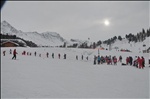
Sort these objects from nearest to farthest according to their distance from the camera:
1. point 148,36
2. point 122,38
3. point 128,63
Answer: point 128,63 → point 148,36 → point 122,38

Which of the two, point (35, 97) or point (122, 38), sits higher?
point (122, 38)

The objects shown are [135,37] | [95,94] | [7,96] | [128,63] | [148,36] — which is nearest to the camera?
[7,96]

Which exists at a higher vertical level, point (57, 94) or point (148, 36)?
point (148, 36)

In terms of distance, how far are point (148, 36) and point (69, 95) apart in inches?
5824

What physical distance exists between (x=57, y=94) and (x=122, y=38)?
639 ft

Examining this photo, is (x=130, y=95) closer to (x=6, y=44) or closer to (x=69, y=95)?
(x=69, y=95)

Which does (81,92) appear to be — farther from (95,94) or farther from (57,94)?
(57,94)

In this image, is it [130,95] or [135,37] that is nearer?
[130,95]

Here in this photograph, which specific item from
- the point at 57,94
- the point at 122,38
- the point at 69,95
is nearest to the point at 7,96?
the point at 57,94

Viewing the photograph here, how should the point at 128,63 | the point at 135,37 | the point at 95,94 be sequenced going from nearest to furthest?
the point at 95,94 < the point at 128,63 < the point at 135,37

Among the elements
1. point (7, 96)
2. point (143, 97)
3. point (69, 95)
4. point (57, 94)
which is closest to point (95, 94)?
point (69, 95)

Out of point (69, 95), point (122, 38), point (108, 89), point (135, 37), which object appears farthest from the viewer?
point (122, 38)

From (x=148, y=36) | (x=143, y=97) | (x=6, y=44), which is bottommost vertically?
(x=143, y=97)

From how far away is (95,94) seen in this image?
23.9 feet
